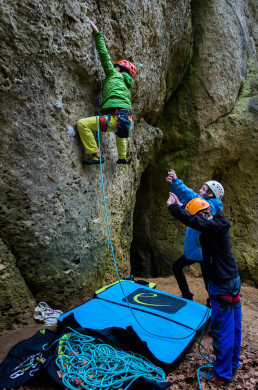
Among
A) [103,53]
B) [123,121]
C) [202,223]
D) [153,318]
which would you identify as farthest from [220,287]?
[103,53]

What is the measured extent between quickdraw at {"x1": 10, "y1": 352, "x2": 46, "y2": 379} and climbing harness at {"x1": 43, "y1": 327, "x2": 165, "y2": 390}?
0.56 ft

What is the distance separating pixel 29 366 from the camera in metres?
2.74

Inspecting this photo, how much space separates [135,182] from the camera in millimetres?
6711

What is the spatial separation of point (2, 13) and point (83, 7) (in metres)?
1.30

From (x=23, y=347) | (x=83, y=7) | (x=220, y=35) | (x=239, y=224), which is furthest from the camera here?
(x=239, y=224)

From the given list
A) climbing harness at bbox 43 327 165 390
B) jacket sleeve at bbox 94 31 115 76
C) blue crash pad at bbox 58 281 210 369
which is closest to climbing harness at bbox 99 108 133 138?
jacket sleeve at bbox 94 31 115 76

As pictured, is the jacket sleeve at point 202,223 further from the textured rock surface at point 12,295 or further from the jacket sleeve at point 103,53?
the jacket sleeve at point 103,53

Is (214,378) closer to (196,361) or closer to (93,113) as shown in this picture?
(196,361)

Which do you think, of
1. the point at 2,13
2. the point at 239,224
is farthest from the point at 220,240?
the point at 239,224

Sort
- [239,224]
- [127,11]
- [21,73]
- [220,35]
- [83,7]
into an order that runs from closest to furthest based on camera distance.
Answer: [21,73]
[83,7]
[127,11]
[220,35]
[239,224]

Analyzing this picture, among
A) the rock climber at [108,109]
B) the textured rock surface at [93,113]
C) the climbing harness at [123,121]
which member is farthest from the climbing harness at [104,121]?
the textured rock surface at [93,113]

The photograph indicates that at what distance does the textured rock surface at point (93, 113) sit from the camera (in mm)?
3590

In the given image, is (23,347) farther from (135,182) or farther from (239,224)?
(239,224)

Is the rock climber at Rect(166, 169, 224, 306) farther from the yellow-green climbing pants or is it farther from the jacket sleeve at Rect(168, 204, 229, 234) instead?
the yellow-green climbing pants
